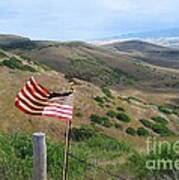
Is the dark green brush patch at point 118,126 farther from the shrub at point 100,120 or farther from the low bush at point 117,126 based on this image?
the shrub at point 100,120

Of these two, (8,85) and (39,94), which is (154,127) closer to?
(8,85)

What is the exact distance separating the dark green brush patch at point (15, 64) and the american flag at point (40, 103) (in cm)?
3483

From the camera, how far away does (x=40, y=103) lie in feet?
39.4

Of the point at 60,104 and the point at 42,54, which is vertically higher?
the point at 60,104

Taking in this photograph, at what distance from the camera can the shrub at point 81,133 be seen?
109 ft

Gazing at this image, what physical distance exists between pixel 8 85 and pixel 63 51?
250 feet

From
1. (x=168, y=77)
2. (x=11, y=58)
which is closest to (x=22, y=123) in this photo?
(x=11, y=58)

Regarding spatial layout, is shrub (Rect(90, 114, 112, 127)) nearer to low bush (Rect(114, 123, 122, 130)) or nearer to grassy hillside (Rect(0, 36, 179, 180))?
grassy hillside (Rect(0, 36, 179, 180))

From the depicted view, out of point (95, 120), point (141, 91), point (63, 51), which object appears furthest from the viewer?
point (63, 51)

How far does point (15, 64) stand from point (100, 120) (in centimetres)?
1194

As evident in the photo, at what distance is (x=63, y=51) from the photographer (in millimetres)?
116500

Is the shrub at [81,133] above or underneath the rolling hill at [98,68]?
above

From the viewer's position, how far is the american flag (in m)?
11.9

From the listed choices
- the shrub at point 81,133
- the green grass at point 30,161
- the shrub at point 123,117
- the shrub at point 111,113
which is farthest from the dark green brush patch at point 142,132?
the green grass at point 30,161
